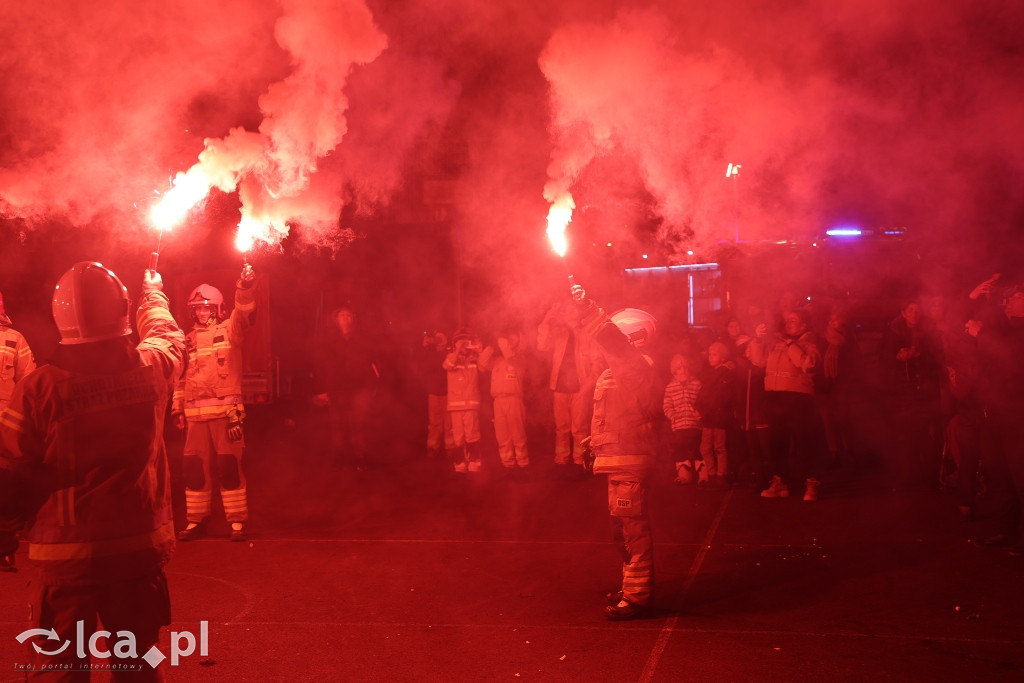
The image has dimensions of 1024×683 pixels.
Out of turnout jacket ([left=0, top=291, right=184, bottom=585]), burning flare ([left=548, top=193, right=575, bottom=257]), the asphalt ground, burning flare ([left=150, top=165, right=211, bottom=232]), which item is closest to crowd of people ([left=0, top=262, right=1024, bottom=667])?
turnout jacket ([left=0, top=291, right=184, bottom=585])

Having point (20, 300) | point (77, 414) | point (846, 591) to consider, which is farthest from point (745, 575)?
point (20, 300)

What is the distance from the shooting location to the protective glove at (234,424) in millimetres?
7574

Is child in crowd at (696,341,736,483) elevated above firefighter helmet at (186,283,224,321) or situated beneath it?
situated beneath

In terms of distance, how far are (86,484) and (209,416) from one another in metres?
4.44

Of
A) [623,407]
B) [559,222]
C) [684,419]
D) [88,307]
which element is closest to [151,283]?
[88,307]

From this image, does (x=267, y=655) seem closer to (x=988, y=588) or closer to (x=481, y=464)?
(x=988, y=588)

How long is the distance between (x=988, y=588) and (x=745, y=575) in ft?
5.11

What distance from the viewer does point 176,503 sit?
29.5 ft

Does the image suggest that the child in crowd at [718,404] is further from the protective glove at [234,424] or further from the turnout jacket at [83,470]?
the turnout jacket at [83,470]

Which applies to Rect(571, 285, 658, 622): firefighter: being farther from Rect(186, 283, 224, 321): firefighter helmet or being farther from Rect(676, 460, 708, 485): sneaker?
Rect(676, 460, 708, 485): sneaker

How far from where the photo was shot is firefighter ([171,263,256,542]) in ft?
24.8

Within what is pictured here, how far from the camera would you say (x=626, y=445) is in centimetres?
547

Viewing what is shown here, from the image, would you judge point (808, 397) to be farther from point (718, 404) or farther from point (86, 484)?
point (86, 484)

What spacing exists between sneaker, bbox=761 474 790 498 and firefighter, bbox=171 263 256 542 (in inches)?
204
